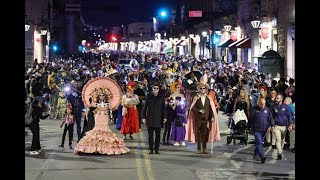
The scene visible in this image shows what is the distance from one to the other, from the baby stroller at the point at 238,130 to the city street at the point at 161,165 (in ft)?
0.86

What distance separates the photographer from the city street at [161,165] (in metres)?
13.8

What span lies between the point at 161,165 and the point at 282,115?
3468 millimetres

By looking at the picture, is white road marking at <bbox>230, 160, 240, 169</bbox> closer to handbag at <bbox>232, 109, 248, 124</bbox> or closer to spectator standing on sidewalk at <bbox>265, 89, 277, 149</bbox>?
spectator standing on sidewalk at <bbox>265, 89, 277, 149</bbox>

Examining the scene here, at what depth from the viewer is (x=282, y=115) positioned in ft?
54.0

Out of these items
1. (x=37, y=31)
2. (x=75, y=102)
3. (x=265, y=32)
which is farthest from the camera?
(x=37, y=31)

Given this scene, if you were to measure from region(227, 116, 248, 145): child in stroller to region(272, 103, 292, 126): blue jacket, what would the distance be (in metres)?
1.99

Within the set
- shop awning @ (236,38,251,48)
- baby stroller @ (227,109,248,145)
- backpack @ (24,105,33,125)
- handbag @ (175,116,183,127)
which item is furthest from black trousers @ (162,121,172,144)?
shop awning @ (236,38,251,48)

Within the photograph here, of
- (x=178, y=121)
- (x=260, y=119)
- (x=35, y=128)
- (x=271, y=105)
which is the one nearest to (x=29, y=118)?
(x=35, y=128)

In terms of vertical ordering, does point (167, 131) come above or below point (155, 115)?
below

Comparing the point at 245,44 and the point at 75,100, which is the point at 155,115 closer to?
the point at 75,100

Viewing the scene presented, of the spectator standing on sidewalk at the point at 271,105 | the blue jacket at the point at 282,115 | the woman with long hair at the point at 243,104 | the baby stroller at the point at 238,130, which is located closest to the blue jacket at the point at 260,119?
the blue jacket at the point at 282,115
